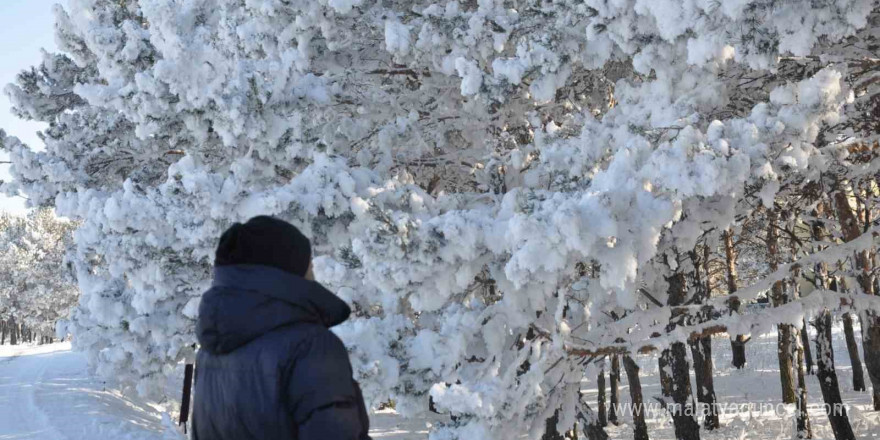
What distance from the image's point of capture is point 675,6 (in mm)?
5125

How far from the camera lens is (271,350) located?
1.85 metres

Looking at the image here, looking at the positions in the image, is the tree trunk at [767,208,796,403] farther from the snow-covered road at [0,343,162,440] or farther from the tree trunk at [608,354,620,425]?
the snow-covered road at [0,343,162,440]

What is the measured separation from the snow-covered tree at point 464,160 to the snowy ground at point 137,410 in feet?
10.0

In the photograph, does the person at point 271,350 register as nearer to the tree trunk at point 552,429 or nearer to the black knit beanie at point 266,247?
the black knit beanie at point 266,247

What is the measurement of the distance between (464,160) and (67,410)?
899 cm

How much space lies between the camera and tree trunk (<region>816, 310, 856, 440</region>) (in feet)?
41.1

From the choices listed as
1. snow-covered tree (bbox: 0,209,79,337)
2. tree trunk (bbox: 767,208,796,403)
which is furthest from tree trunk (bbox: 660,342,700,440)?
snow-covered tree (bbox: 0,209,79,337)

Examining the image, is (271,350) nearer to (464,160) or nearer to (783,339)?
→ (464,160)

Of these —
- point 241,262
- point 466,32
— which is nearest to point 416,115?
point 466,32

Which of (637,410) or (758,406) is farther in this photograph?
(758,406)

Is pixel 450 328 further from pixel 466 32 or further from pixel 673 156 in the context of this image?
pixel 466 32

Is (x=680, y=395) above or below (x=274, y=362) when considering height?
below

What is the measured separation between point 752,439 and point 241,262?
53.9ft

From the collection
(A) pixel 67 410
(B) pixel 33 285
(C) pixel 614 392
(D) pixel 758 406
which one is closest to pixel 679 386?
(C) pixel 614 392
